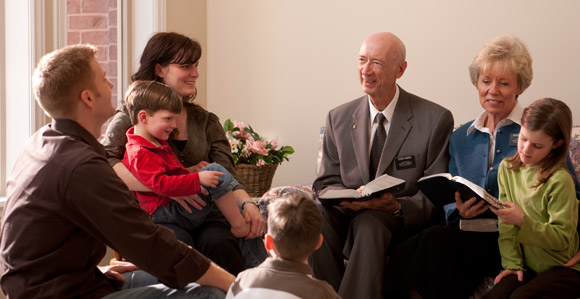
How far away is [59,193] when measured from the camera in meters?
1.68

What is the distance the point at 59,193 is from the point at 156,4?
285cm

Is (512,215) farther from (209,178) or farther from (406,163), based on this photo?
(209,178)

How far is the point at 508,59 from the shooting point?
118 inches

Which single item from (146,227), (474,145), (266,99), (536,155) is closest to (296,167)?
(266,99)

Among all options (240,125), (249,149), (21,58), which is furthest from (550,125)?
(21,58)

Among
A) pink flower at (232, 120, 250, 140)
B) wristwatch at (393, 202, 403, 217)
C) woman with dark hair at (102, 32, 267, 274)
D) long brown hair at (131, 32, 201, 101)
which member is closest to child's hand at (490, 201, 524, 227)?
wristwatch at (393, 202, 403, 217)

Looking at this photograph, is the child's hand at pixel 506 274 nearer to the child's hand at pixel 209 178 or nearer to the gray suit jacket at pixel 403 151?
the gray suit jacket at pixel 403 151

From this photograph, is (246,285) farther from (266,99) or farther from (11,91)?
(266,99)

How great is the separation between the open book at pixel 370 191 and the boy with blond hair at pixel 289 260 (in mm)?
1050

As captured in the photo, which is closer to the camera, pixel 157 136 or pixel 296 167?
pixel 157 136

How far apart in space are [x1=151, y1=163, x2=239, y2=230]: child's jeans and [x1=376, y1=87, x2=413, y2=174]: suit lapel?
2.67 ft

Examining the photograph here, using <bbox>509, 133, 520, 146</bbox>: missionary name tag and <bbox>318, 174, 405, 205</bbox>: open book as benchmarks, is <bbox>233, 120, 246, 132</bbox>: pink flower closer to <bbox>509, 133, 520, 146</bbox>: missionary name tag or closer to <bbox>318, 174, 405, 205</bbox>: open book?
<bbox>318, 174, 405, 205</bbox>: open book

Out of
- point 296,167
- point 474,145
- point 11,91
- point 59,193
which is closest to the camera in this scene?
point 59,193

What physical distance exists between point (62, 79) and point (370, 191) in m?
1.43
